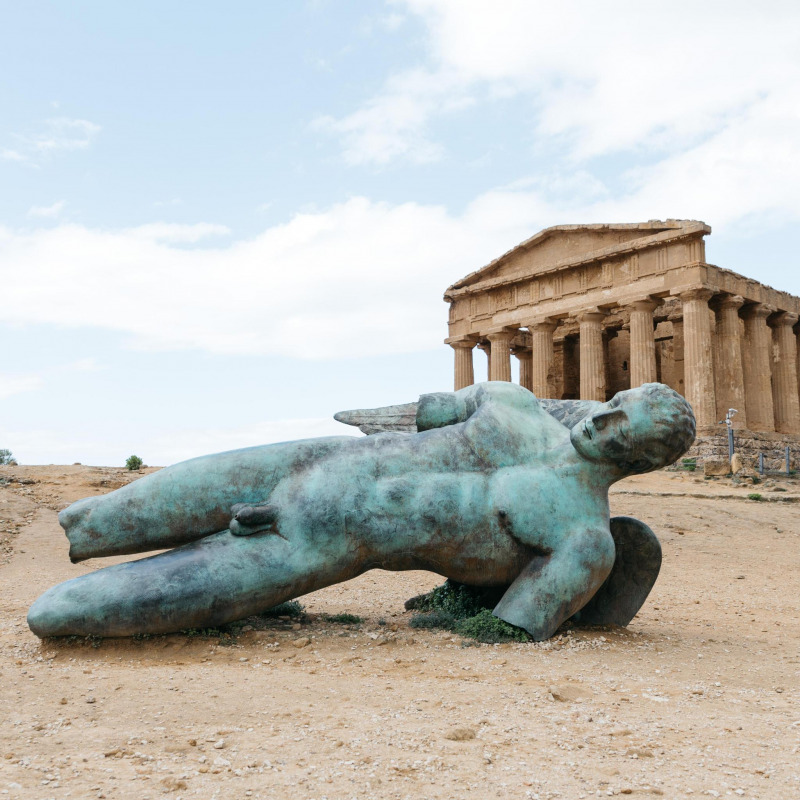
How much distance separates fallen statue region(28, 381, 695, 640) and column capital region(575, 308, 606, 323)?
78.4 ft

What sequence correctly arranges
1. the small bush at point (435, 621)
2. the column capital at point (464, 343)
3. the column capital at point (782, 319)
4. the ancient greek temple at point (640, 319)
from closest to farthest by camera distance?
1. the small bush at point (435, 621)
2. the ancient greek temple at point (640, 319)
3. the column capital at point (782, 319)
4. the column capital at point (464, 343)

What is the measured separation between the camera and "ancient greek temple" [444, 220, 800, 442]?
Answer: 81.8ft

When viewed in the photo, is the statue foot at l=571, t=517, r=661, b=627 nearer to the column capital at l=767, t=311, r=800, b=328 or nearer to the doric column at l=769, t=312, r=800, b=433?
the doric column at l=769, t=312, r=800, b=433

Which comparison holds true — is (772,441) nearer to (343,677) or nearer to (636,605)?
(636,605)

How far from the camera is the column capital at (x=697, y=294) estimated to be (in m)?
24.6

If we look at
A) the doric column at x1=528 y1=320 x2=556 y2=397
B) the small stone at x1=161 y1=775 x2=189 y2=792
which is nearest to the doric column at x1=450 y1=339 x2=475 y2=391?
the doric column at x1=528 y1=320 x2=556 y2=397

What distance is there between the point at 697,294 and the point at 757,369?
430 centimetres

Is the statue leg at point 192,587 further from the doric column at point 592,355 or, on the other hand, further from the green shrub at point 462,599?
the doric column at point 592,355

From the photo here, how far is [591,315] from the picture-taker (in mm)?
27453

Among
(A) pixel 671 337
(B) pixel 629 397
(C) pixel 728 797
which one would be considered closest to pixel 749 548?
(B) pixel 629 397

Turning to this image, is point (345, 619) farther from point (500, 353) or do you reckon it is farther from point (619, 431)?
point (500, 353)

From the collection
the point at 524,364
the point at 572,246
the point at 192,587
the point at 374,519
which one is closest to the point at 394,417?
the point at 374,519

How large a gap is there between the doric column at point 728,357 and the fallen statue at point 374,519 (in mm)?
23109

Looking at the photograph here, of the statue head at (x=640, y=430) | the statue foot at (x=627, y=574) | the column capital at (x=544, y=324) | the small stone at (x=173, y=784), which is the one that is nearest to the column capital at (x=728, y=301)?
the column capital at (x=544, y=324)
